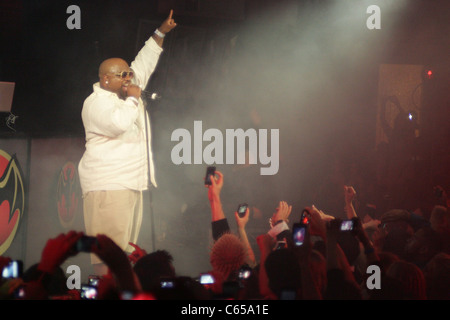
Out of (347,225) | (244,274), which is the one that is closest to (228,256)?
(244,274)

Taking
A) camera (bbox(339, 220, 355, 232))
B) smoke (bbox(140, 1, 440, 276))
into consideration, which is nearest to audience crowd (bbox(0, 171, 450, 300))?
camera (bbox(339, 220, 355, 232))

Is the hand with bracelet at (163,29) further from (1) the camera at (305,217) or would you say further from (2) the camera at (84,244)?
(2) the camera at (84,244)

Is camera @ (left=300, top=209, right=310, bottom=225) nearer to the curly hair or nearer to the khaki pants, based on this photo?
the curly hair

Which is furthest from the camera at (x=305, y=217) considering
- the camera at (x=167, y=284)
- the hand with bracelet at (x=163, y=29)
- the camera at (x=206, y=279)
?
the hand with bracelet at (x=163, y=29)

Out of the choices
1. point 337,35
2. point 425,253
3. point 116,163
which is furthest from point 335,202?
point 116,163

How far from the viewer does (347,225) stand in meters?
3.01

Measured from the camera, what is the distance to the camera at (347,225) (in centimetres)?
297

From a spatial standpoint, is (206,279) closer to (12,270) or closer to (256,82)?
(12,270)

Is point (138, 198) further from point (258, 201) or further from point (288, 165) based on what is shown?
point (288, 165)

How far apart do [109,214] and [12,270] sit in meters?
2.39

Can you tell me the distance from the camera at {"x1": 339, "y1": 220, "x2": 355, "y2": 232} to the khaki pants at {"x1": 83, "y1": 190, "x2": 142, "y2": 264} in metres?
2.23

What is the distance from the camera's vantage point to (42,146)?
492cm

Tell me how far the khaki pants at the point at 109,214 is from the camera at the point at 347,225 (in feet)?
7.33

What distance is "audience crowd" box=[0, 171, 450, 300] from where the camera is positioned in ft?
6.63
